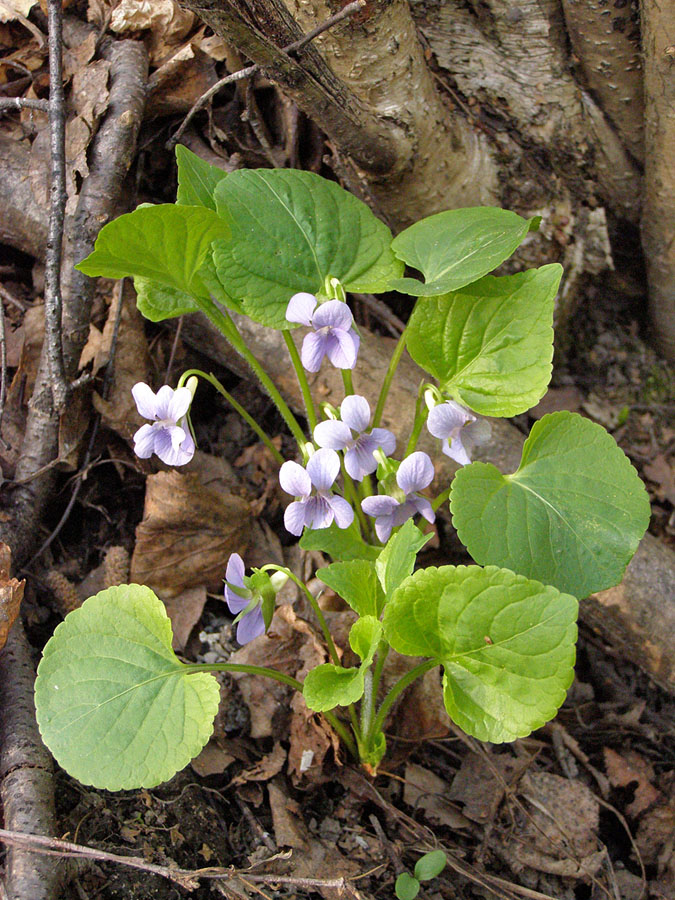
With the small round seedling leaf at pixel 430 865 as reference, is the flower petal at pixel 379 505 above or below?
above

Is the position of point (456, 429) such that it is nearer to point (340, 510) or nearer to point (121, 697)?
point (340, 510)

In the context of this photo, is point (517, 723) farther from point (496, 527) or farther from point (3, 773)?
point (3, 773)

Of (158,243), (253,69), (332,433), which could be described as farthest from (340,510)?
(253,69)

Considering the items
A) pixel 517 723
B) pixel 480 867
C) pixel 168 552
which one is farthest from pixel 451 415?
pixel 480 867

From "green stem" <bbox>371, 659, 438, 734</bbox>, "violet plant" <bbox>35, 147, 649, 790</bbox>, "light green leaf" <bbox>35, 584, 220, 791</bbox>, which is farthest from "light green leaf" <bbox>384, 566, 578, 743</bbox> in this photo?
"light green leaf" <bbox>35, 584, 220, 791</bbox>

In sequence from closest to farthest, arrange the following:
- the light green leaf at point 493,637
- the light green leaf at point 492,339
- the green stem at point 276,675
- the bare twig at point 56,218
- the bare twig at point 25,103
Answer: the light green leaf at point 493,637 < the green stem at point 276,675 < the light green leaf at point 492,339 < the bare twig at point 56,218 < the bare twig at point 25,103

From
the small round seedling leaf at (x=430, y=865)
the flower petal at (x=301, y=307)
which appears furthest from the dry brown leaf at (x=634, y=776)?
the flower petal at (x=301, y=307)

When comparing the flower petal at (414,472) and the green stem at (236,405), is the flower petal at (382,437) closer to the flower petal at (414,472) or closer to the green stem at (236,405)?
the flower petal at (414,472)
